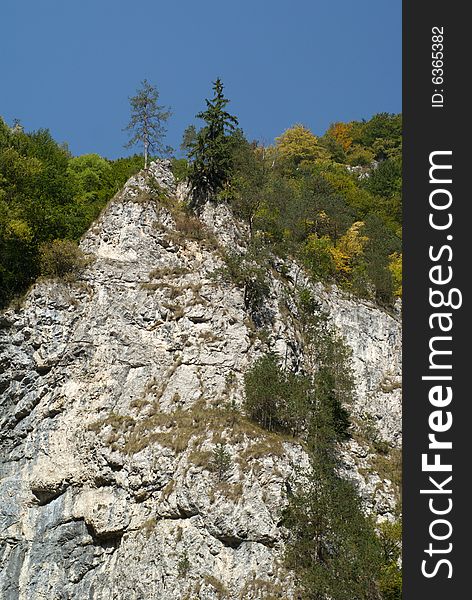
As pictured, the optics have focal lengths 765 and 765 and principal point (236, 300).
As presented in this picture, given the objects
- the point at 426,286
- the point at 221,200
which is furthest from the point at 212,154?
the point at 426,286

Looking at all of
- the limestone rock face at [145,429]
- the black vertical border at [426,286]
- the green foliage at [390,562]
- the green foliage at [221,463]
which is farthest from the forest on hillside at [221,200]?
the black vertical border at [426,286]

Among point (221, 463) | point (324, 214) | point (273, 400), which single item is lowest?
point (221, 463)

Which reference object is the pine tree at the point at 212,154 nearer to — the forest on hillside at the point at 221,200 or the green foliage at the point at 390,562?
the forest on hillside at the point at 221,200

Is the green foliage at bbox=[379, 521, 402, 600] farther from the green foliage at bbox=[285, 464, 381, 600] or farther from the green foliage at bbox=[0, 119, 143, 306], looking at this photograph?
the green foliage at bbox=[0, 119, 143, 306]

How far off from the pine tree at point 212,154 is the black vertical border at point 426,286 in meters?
23.2

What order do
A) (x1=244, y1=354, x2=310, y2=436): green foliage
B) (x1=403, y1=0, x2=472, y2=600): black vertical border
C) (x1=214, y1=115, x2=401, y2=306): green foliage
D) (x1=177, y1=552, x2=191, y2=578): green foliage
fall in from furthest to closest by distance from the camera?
(x1=214, y1=115, x2=401, y2=306): green foliage → (x1=244, y1=354, x2=310, y2=436): green foliage → (x1=177, y1=552, x2=191, y2=578): green foliage → (x1=403, y1=0, x2=472, y2=600): black vertical border

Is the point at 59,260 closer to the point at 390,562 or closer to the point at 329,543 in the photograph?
the point at 329,543

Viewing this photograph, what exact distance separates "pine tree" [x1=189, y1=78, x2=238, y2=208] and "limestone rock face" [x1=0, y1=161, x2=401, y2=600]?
2802 mm

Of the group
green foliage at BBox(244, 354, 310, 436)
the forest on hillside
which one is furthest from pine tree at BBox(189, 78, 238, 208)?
green foliage at BBox(244, 354, 310, 436)

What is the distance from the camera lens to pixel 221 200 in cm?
3762

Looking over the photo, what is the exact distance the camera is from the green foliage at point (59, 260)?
3253 centimetres

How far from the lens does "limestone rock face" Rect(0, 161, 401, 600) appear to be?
25.2 metres

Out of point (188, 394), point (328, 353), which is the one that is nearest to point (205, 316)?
point (188, 394)

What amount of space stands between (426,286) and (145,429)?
1617 cm
